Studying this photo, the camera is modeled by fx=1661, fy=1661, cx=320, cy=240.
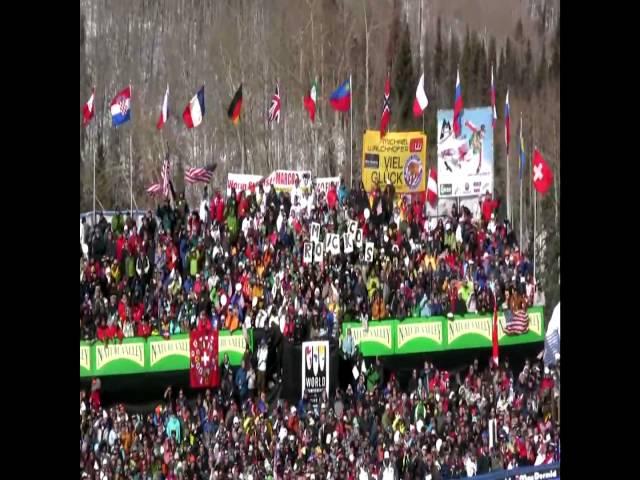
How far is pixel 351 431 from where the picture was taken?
11.4 m

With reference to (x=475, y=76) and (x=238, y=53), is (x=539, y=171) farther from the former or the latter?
(x=238, y=53)

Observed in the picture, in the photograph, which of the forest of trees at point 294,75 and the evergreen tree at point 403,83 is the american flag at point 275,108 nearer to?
the forest of trees at point 294,75

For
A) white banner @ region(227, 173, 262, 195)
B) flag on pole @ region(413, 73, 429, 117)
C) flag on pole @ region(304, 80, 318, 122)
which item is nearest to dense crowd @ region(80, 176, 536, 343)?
white banner @ region(227, 173, 262, 195)

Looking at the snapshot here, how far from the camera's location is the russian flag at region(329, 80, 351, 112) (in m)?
11.2

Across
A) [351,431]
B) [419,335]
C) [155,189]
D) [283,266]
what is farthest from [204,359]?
[419,335]

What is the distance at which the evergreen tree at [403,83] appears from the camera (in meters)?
11.7

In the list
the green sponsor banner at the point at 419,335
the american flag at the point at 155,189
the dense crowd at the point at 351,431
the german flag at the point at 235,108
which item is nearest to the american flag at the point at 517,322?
the dense crowd at the point at 351,431

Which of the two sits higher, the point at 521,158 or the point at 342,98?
the point at 342,98

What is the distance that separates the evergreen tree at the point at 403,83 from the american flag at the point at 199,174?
5.83ft

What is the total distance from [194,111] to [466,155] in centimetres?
274

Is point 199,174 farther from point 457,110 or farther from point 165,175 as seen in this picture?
point 457,110

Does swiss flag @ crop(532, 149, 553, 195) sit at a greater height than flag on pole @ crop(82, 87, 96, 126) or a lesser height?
lesser

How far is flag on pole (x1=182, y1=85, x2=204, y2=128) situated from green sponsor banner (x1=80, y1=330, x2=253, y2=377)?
132 cm

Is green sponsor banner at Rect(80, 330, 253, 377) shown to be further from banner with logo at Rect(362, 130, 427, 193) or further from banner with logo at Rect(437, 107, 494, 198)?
banner with logo at Rect(437, 107, 494, 198)
